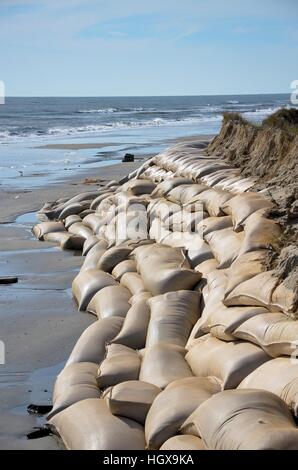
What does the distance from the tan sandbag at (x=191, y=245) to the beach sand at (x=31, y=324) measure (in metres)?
0.95

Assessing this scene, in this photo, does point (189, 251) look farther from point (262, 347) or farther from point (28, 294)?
point (262, 347)

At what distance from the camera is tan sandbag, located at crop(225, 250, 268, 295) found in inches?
196

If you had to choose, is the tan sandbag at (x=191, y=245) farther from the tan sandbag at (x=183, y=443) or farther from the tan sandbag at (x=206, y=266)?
the tan sandbag at (x=183, y=443)

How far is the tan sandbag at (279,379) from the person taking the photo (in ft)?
11.8

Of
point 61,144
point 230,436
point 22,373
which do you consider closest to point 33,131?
point 61,144

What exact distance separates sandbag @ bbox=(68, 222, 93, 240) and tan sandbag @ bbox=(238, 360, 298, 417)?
5344 mm

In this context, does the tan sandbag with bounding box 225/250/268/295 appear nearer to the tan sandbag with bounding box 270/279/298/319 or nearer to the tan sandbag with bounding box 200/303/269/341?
the tan sandbag with bounding box 200/303/269/341

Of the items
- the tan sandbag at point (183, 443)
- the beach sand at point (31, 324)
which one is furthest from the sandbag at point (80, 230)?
the tan sandbag at point (183, 443)

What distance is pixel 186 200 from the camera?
318 inches

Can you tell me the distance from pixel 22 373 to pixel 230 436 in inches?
89.7

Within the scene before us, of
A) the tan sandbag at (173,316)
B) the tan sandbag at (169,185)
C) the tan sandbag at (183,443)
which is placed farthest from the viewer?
the tan sandbag at (169,185)

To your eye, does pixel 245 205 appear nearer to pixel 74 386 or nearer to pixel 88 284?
pixel 88 284

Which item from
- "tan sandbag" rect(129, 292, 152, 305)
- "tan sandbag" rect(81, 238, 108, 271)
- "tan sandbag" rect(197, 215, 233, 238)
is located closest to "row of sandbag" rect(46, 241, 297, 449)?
"tan sandbag" rect(129, 292, 152, 305)

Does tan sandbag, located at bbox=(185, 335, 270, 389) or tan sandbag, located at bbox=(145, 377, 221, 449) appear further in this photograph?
tan sandbag, located at bbox=(185, 335, 270, 389)
